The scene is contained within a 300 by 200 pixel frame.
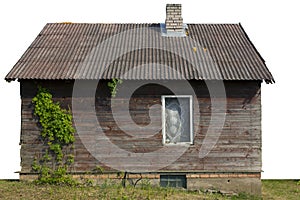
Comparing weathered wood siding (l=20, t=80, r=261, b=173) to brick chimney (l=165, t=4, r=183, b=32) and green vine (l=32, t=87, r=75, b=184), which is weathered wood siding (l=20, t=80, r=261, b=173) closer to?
green vine (l=32, t=87, r=75, b=184)

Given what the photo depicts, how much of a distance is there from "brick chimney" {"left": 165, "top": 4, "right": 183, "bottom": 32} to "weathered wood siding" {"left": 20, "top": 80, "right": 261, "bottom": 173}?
3.97 m

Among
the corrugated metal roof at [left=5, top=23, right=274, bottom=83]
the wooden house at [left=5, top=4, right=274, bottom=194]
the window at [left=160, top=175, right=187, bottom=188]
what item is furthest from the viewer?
the window at [left=160, top=175, right=187, bottom=188]

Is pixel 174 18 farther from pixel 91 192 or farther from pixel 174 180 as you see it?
pixel 91 192

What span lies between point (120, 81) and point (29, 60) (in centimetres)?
364

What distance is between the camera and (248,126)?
54.2 feet

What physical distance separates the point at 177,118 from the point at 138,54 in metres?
2.90

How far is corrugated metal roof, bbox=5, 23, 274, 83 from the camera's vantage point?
16.2 m

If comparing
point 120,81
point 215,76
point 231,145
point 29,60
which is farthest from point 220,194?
point 29,60

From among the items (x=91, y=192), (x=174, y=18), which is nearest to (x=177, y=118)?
(x=91, y=192)

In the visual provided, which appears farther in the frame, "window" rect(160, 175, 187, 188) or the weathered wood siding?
"window" rect(160, 175, 187, 188)

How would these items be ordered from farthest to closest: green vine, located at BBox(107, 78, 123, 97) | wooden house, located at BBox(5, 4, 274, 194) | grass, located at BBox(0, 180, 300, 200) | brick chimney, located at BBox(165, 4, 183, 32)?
brick chimney, located at BBox(165, 4, 183, 32) < wooden house, located at BBox(5, 4, 274, 194) < green vine, located at BBox(107, 78, 123, 97) < grass, located at BBox(0, 180, 300, 200)

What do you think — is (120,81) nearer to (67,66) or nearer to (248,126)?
(67,66)

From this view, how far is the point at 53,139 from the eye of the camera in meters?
16.5

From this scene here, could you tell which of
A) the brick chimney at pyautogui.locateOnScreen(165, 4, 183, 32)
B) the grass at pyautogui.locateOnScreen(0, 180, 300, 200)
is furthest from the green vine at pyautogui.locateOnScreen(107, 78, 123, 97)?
the brick chimney at pyautogui.locateOnScreen(165, 4, 183, 32)
